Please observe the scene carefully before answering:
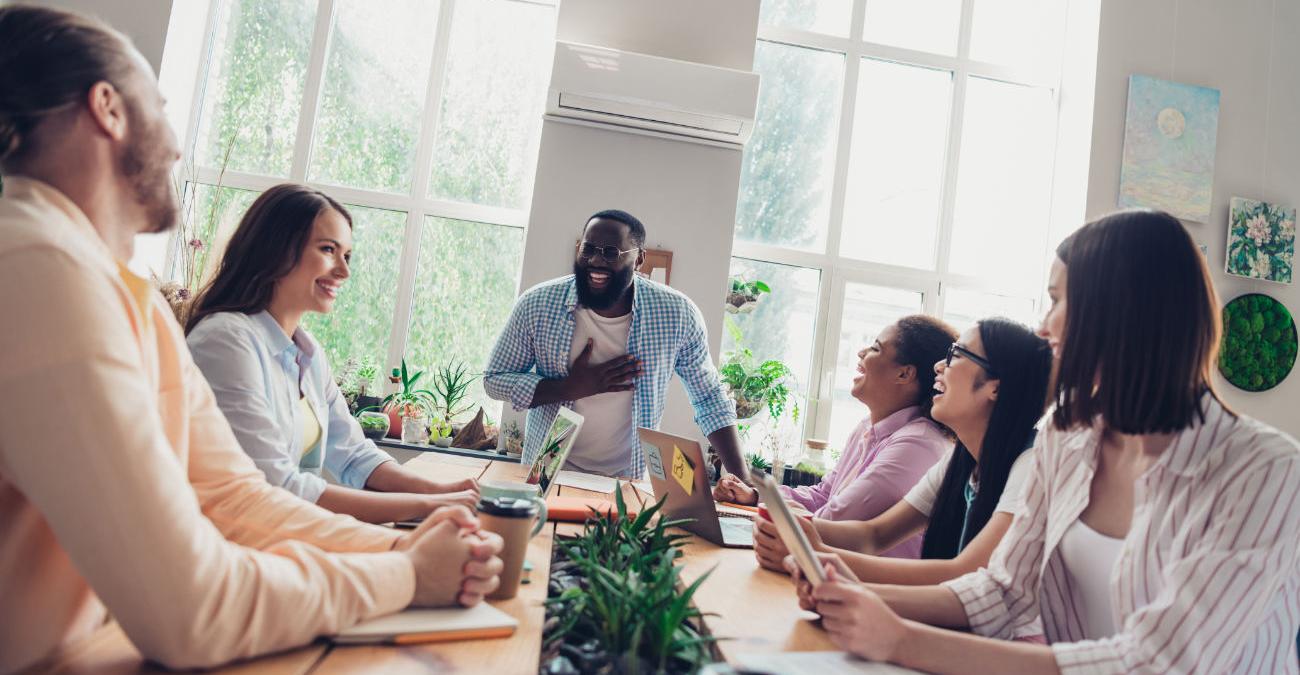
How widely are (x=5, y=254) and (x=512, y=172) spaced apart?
394 cm

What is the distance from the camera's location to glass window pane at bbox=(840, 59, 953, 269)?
474 cm

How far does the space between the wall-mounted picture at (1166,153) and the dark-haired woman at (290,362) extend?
4.28m

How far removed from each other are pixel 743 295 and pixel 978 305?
1.64 m

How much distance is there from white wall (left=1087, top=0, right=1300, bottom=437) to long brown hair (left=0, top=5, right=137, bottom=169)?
15.4ft

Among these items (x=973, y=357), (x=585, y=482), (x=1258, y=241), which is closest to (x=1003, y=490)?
(x=973, y=357)

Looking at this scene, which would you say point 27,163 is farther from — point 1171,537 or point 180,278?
point 180,278

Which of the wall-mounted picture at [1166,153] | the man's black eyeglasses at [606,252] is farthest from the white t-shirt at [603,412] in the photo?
the wall-mounted picture at [1166,153]

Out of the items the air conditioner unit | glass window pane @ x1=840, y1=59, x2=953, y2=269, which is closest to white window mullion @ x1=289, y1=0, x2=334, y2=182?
the air conditioner unit

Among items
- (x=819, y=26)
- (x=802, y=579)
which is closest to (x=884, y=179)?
(x=819, y=26)

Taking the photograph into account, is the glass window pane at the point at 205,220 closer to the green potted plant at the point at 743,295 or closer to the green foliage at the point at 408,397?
the green foliage at the point at 408,397

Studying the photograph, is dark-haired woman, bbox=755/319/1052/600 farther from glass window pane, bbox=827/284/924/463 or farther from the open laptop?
glass window pane, bbox=827/284/924/463

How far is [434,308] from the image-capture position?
4.40 metres

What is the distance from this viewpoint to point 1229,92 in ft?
14.7

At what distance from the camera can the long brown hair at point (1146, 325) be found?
105cm
